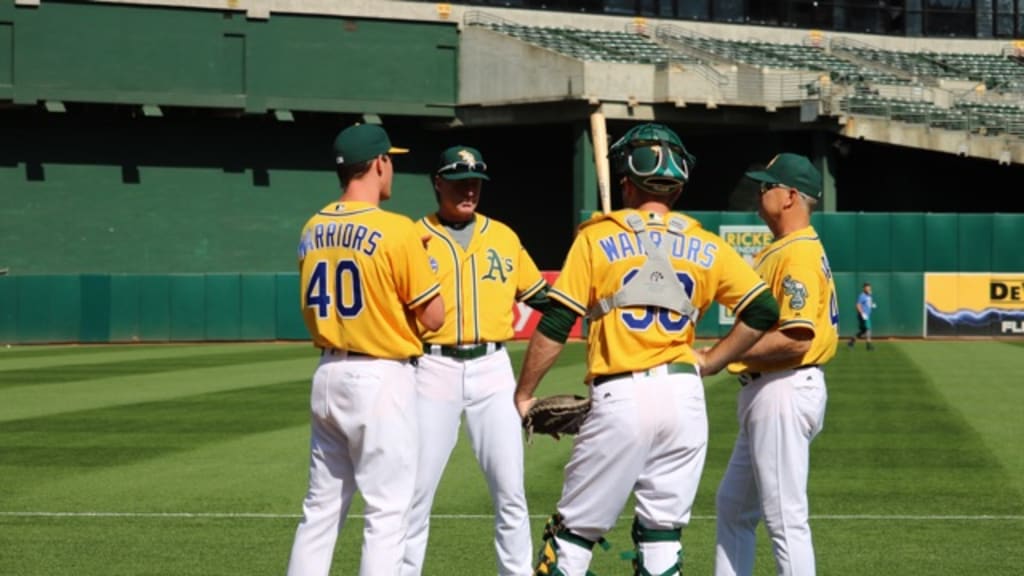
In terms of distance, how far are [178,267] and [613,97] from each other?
41.7ft

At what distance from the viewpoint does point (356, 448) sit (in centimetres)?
689

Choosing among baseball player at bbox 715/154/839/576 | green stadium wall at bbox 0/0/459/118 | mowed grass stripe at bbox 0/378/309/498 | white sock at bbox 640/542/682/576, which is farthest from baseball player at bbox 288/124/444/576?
green stadium wall at bbox 0/0/459/118

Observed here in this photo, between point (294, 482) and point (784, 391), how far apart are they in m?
6.36

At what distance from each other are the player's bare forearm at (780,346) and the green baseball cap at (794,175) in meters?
0.74

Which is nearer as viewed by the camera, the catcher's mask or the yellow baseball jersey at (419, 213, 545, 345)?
the catcher's mask

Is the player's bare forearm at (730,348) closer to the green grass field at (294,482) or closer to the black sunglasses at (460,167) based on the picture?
the black sunglasses at (460,167)

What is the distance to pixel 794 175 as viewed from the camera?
7.42 m

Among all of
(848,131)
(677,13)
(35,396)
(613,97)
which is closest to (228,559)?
(35,396)

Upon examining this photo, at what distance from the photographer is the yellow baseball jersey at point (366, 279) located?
6.84 m

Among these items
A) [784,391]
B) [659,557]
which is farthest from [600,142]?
[659,557]

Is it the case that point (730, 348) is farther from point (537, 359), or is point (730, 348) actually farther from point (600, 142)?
point (600, 142)

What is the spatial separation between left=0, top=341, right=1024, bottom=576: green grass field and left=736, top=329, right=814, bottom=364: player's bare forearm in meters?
2.50

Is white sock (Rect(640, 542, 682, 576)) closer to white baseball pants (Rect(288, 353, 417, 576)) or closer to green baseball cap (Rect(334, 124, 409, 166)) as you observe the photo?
white baseball pants (Rect(288, 353, 417, 576))

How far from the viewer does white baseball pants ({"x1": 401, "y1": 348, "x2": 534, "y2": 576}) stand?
26.4ft
